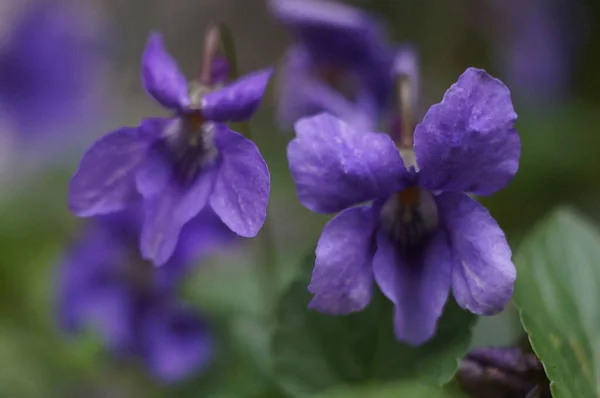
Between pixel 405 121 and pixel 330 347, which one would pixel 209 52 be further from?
pixel 330 347

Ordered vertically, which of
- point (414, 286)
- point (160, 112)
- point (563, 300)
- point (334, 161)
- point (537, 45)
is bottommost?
point (160, 112)

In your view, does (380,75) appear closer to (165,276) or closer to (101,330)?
(165,276)

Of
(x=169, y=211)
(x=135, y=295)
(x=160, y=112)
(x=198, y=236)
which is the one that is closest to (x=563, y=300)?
(x=169, y=211)

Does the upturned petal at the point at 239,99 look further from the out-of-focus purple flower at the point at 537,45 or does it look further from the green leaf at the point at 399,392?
the out-of-focus purple flower at the point at 537,45

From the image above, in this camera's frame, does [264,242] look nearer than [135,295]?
Yes

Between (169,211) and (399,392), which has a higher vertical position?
(169,211)

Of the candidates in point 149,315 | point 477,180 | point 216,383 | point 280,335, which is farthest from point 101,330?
point 477,180

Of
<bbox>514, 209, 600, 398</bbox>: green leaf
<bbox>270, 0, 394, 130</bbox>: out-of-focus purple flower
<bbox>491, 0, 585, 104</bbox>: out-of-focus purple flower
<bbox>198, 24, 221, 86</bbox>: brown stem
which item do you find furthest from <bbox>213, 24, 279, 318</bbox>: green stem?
<bbox>491, 0, 585, 104</bbox>: out-of-focus purple flower
